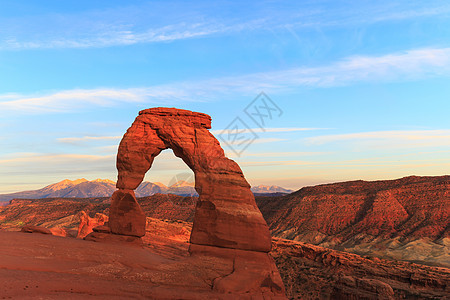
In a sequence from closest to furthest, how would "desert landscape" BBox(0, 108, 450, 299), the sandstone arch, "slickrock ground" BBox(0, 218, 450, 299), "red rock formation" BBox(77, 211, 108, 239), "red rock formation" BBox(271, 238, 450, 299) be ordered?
"slickrock ground" BBox(0, 218, 450, 299) < "desert landscape" BBox(0, 108, 450, 299) < the sandstone arch < "red rock formation" BBox(271, 238, 450, 299) < "red rock formation" BBox(77, 211, 108, 239)

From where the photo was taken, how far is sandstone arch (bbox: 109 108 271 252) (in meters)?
20.8

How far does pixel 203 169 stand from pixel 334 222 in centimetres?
6639

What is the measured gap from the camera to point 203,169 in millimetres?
22281

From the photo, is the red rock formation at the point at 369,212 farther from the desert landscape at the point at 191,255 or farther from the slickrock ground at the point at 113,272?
the slickrock ground at the point at 113,272

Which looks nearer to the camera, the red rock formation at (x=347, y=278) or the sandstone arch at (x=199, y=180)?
the sandstone arch at (x=199, y=180)

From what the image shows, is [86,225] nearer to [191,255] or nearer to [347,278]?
[191,255]

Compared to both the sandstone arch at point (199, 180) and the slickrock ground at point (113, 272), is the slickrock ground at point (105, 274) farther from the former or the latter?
the sandstone arch at point (199, 180)

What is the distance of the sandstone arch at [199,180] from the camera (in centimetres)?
2078

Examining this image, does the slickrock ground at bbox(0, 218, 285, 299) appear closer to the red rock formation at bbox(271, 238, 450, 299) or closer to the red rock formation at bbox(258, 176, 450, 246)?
the red rock formation at bbox(271, 238, 450, 299)

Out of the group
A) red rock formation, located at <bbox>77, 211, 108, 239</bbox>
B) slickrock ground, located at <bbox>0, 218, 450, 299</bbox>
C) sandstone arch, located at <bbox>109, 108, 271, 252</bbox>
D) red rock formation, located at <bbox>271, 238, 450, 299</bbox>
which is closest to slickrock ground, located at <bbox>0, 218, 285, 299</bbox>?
slickrock ground, located at <bbox>0, 218, 450, 299</bbox>

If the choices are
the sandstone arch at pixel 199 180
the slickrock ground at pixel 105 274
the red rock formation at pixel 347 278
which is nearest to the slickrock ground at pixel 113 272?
the slickrock ground at pixel 105 274

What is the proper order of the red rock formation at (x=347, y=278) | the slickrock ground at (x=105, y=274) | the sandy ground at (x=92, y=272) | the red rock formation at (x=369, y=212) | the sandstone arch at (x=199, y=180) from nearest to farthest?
the sandy ground at (x=92, y=272)
the slickrock ground at (x=105, y=274)
the sandstone arch at (x=199, y=180)
the red rock formation at (x=347, y=278)
the red rock formation at (x=369, y=212)

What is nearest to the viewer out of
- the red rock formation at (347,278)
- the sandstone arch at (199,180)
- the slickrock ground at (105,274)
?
the slickrock ground at (105,274)

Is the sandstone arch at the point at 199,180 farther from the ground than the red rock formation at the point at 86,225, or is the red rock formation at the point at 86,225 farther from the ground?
the sandstone arch at the point at 199,180
